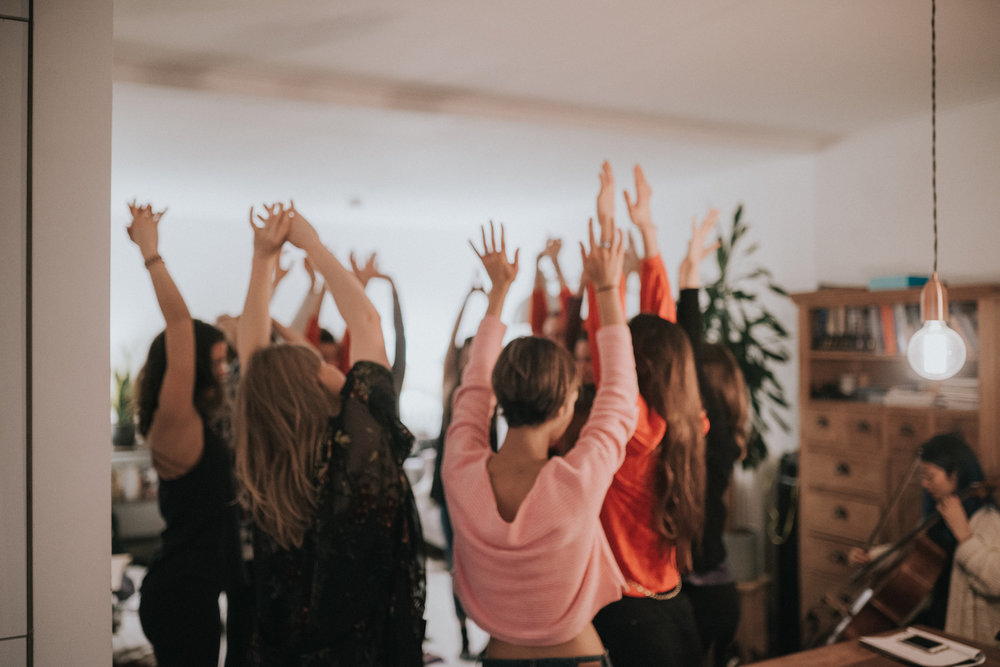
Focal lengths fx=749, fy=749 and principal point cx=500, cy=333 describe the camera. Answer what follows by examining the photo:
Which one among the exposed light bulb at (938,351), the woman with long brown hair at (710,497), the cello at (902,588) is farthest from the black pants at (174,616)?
the cello at (902,588)

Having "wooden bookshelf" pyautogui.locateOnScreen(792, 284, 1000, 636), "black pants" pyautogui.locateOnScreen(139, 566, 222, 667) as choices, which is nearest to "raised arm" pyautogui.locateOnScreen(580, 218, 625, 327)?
"black pants" pyautogui.locateOnScreen(139, 566, 222, 667)

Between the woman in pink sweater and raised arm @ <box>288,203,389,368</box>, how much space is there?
281 mm

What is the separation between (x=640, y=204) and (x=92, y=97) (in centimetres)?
149

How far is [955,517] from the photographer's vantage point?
2.88 meters

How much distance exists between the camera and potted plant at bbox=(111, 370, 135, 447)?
5.90 metres

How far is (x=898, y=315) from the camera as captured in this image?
12.0 ft

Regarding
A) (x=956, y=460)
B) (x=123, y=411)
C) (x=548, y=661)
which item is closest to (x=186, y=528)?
(x=548, y=661)

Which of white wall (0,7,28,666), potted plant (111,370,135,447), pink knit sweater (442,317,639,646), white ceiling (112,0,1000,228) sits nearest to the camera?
white wall (0,7,28,666)

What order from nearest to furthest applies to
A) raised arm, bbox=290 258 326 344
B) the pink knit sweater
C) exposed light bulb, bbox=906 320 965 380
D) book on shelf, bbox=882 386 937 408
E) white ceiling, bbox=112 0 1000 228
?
1. the pink knit sweater
2. exposed light bulb, bbox=906 320 965 380
3. white ceiling, bbox=112 0 1000 228
4. raised arm, bbox=290 258 326 344
5. book on shelf, bbox=882 386 937 408

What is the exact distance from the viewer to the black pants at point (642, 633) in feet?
6.61

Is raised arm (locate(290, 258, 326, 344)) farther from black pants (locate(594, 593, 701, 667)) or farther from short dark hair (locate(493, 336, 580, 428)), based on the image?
black pants (locate(594, 593, 701, 667))

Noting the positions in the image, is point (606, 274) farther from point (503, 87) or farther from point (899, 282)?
point (899, 282)

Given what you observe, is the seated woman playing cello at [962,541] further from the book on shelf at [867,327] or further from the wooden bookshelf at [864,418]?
the book on shelf at [867,327]

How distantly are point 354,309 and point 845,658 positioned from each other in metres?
1.59
